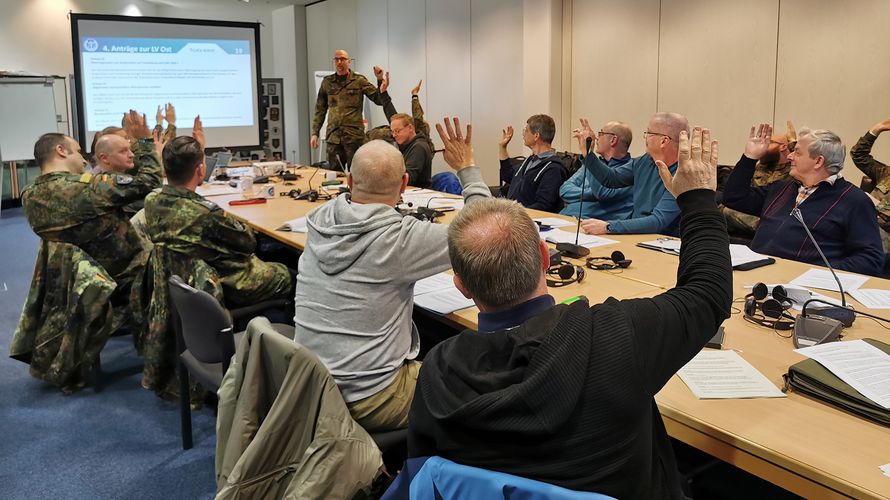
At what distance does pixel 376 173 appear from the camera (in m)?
2.16

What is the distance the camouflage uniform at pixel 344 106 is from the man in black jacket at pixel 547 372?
6.39m

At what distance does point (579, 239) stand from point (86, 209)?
7.44 feet

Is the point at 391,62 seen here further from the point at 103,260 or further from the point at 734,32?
the point at 103,260

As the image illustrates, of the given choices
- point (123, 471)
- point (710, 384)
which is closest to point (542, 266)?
point (710, 384)

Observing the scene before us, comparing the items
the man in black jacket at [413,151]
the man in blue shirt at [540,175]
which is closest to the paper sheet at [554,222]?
the man in blue shirt at [540,175]

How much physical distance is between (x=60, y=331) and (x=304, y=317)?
1959mm

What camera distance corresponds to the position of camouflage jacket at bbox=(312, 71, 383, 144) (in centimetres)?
744

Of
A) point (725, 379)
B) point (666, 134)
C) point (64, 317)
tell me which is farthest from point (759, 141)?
point (64, 317)

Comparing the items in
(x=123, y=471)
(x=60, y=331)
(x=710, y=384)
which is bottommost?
(x=123, y=471)

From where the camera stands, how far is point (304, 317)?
2.01 meters

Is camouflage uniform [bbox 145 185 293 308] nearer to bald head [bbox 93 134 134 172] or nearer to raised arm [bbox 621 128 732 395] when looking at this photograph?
bald head [bbox 93 134 134 172]

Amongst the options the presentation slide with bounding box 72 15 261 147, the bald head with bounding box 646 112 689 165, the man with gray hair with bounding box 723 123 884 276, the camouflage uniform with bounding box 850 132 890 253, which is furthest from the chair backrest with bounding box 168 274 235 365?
the presentation slide with bounding box 72 15 261 147

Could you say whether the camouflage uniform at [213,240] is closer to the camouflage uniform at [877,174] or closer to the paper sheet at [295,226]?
the paper sheet at [295,226]

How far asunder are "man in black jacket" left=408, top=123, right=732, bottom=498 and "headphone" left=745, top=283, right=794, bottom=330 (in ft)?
2.78
